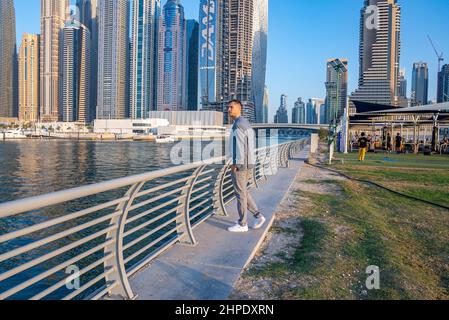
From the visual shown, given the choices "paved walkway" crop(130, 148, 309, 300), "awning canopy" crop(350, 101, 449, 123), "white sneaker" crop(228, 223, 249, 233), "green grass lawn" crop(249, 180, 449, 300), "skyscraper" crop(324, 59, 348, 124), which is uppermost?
"skyscraper" crop(324, 59, 348, 124)

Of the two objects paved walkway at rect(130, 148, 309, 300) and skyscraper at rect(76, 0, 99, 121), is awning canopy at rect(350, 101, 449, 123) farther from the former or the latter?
skyscraper at rect(76, 0, 99, 121)

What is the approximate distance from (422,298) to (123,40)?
631 ft

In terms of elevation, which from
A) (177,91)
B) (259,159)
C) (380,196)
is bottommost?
(380,196)

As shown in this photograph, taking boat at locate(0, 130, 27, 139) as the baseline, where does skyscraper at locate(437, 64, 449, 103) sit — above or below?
above

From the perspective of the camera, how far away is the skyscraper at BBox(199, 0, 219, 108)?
149 m

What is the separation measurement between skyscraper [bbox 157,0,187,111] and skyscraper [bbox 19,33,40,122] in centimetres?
5883

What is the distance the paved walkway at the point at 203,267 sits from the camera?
128 inches

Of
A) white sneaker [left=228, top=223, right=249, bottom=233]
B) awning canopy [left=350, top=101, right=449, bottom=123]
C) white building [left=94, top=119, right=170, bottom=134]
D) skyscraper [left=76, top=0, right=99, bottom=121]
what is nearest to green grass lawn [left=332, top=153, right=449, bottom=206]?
white sneaker [left=228, top=223, right=249, bottom=233]

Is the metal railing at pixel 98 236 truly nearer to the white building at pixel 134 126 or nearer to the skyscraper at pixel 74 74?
the white building at pixel 134 126

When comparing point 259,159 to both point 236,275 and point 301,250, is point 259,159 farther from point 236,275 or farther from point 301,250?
point 236,275

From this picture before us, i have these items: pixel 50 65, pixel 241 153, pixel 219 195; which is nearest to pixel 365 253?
pixel 241 153

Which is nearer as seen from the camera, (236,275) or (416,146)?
(236,275)
